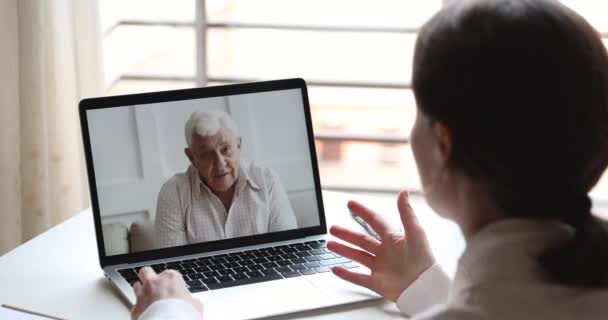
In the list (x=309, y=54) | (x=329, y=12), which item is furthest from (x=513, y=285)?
(x=309, y=54)

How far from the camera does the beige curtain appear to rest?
1.97m

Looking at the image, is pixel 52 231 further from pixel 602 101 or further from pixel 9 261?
pixel 602 101

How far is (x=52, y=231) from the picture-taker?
1483 millimetres

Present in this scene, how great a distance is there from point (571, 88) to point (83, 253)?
84 cm

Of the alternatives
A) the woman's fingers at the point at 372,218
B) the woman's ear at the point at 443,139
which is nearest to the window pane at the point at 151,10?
the woman's fingers at the point at 372,218

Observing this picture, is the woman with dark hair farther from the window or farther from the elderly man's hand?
the window

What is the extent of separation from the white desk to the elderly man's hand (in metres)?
0.06

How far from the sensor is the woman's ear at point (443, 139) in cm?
89

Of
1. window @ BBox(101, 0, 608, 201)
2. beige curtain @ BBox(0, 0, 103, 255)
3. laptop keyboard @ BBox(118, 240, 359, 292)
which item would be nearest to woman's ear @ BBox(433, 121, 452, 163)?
laptop keyboard @ BBox(118, 240, 359, 292)

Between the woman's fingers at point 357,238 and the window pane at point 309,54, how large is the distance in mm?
1223

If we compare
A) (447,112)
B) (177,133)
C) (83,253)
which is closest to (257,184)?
(177,133)

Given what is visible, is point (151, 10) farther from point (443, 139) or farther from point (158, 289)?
point (443, 139)

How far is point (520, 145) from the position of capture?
0.85 m

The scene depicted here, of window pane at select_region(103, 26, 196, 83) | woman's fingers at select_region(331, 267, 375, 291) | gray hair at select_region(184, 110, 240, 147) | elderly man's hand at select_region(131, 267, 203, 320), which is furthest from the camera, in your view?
window pane at select_region(103, 26, 196, 83)
